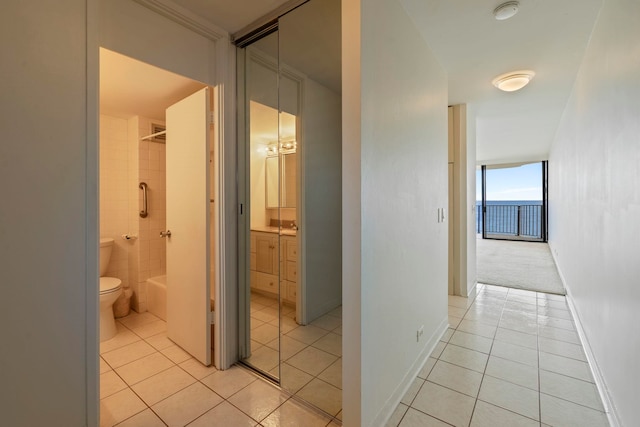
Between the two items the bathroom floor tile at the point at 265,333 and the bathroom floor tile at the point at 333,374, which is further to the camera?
the bathroom floor tile at the point at 265,333

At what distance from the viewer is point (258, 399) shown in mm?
1729

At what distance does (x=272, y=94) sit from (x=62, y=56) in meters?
1.32

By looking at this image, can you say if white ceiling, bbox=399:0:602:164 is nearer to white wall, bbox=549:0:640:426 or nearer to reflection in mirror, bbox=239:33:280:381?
white wall, bbox=549:0:640:426

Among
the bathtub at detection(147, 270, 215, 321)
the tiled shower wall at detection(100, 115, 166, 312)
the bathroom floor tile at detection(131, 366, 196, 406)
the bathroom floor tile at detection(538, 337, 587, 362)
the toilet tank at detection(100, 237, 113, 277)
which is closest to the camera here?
the bathroom floor tile at detection(131, 366, 196, 406)

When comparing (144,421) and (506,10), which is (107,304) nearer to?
(144,421)

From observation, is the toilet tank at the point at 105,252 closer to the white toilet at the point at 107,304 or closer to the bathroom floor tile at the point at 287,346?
the white toilet at the point at 107,304

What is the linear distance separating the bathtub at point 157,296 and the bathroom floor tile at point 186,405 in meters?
1.30

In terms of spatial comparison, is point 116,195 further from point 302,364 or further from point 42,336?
point 302,364

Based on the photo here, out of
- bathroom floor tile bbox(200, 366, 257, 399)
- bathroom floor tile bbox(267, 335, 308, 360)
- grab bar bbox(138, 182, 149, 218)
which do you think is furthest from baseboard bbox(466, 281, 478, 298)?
grab bar bbox(138, 182, 149, 218)

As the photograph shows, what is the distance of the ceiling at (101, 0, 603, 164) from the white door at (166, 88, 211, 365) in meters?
0.47

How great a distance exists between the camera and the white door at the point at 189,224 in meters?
2.04

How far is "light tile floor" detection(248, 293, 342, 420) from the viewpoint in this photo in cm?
177

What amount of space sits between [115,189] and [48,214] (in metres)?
2.19

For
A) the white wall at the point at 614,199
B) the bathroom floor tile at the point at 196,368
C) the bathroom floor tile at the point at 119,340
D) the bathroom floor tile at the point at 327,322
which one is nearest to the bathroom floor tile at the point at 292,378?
the bathroom floor tile at the point at 327,322
